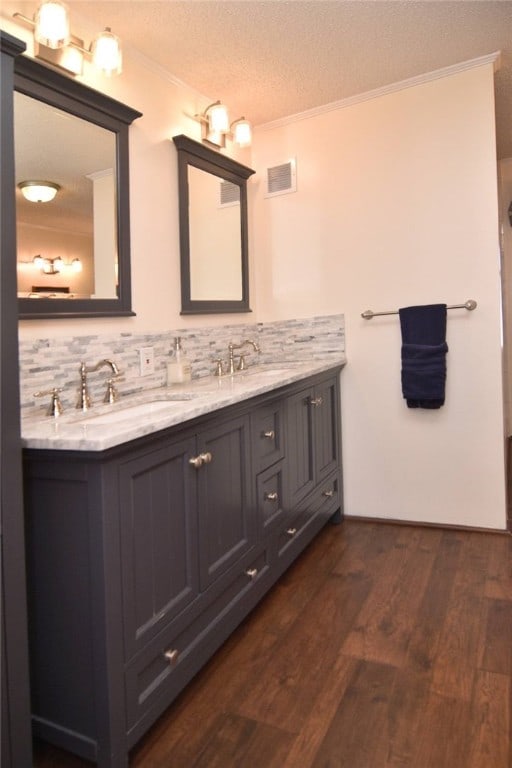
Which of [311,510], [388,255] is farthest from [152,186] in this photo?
[311,510]

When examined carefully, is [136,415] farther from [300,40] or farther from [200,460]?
[300,40]

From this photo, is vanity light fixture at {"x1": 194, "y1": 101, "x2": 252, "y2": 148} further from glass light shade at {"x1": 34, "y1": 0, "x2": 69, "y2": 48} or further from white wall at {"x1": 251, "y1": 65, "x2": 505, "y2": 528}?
glass light shade at {"x1": 34, "y1": 0, "x2": 69, "y2": 48}

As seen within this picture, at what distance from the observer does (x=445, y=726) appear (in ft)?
4.65

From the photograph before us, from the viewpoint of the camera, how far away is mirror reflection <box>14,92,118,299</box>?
1.68 m

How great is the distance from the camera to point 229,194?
2.94 metres

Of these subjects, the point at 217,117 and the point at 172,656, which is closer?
the point at 172,656

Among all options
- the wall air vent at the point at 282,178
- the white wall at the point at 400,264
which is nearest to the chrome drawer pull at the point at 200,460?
the white wall at the point at 400,264

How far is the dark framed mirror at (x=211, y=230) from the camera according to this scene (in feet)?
8.14

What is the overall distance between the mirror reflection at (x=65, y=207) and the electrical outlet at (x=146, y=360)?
0.90 feet

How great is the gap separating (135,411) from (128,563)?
0.71 m

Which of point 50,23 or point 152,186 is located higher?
point 50,23

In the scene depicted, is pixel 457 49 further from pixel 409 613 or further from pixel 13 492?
pixel 13 492

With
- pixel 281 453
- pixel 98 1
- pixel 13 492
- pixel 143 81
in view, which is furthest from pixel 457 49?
pixel 13 492

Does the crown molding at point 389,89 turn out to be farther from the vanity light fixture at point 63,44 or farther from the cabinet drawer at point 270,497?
the cabinet drawer at point 270,497
